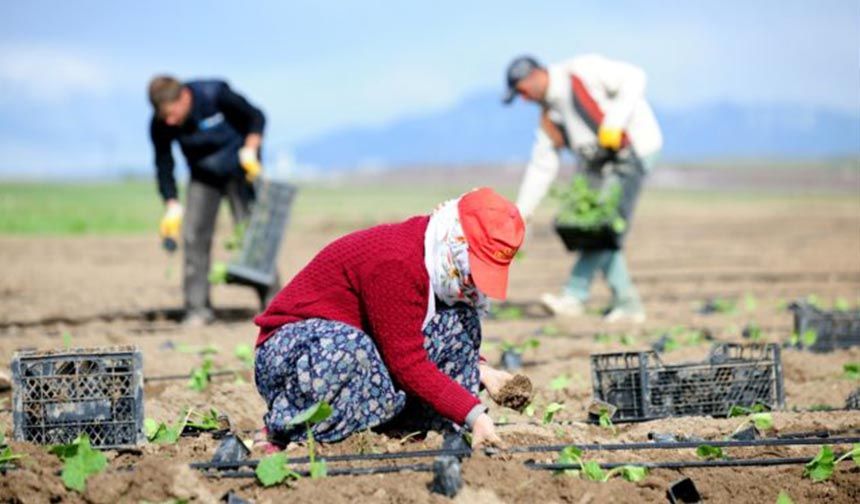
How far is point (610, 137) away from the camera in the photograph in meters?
9.04

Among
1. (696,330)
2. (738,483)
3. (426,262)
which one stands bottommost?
(696,330)

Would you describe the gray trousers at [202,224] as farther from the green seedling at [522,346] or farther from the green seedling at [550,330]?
the green seedling at [522,346]

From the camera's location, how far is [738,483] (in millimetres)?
4305

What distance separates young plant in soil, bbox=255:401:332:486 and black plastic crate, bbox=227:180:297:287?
17.3ft

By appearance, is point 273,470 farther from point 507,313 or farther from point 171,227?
point 507,313

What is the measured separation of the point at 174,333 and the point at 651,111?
4067 millimetres

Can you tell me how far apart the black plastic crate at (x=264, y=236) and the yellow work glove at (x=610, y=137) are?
2467mm

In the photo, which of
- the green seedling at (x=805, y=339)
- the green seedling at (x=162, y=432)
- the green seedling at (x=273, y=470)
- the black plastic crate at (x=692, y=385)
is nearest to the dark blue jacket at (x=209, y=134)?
the green seedling at (x=805, y=339)

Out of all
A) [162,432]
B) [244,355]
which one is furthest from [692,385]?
[244,355]

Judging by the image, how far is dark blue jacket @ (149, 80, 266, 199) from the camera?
30.2ft

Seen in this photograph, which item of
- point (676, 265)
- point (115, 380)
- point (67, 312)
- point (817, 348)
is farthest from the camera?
point (676, 265)

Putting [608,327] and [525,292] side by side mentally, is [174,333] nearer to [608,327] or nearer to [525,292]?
[608,327]

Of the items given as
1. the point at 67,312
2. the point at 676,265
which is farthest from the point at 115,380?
the point at 676,265

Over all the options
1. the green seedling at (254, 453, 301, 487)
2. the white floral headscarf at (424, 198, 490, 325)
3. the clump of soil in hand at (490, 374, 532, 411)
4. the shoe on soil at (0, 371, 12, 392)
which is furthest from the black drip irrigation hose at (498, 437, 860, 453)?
the shoe on soil at (0, 371, 12, 392)
